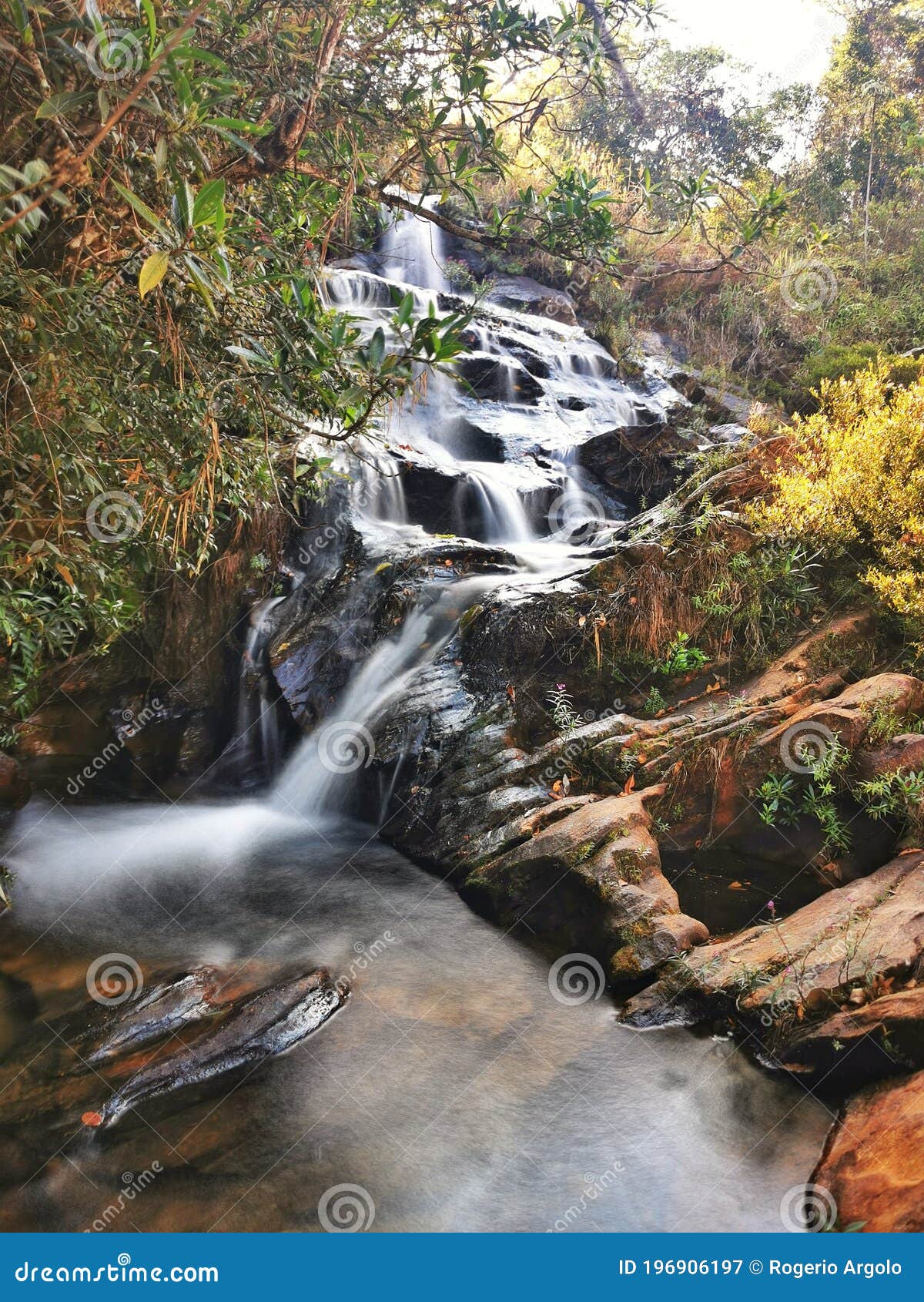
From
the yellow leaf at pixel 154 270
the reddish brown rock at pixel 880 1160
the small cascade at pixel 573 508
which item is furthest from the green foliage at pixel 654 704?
the yellow leaf at pixel 154 270

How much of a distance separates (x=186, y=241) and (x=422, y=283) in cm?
1293

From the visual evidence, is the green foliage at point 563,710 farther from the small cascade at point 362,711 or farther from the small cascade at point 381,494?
the small cascade at point 381,494

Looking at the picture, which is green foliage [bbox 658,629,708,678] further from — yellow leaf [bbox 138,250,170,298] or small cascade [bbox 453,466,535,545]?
yellow leaf [bbox 138,250,170,298]

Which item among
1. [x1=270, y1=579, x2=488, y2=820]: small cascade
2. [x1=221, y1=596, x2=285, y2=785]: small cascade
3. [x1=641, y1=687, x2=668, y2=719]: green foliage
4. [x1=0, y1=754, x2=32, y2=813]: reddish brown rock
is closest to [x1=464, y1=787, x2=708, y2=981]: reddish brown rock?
[x1=641, y1=687, x2=668, y2=719]: green foliage

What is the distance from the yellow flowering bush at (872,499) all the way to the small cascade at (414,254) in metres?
9.61

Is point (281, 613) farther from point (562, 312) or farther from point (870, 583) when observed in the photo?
point (562, 312)

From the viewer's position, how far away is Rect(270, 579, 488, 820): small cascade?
20.3ft

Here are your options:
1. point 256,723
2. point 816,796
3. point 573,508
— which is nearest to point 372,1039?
point 816,796

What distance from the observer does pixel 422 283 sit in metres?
13.8

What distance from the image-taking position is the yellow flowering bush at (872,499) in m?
5.46

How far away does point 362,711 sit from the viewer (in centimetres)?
632

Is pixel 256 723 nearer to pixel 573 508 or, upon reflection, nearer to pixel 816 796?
pixel 816 796

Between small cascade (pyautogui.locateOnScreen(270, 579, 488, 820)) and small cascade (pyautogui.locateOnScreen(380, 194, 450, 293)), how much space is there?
9220mm

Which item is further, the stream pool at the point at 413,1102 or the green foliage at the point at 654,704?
the green foliage at the point at 654,704
